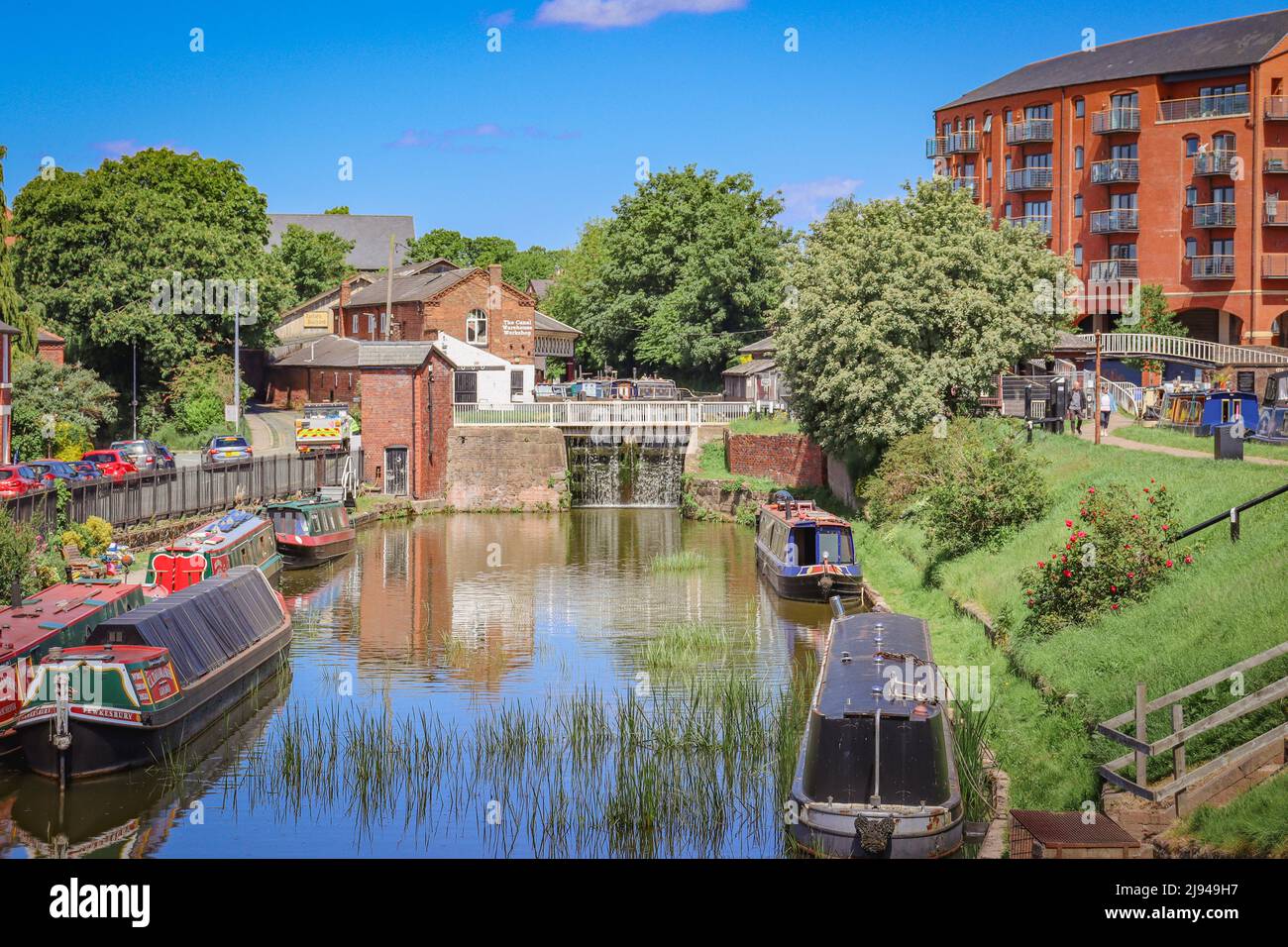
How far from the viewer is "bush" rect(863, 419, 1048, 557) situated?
28.0 metres

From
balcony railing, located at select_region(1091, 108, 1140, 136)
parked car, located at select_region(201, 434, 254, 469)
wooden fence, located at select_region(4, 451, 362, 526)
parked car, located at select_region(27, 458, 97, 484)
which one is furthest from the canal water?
balcony railing, located at select_region(1091, 108, 1140, 136)

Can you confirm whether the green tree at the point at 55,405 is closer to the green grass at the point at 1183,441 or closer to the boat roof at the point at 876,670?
the green grass at the point at 1183,441

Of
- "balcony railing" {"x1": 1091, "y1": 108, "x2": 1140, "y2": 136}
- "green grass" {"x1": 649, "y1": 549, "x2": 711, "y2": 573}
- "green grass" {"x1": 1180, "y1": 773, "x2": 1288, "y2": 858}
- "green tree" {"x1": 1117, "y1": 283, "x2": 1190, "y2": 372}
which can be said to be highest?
"balcony railing" {"x1": 1091, "y1": 108, "x2": 1140, "y2": 136}

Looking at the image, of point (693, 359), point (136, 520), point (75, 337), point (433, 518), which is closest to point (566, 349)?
point (693, 359)

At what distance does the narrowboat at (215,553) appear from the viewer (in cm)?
2927

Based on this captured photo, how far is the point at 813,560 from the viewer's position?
33.0 m

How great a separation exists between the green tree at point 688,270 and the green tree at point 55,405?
99.1ft

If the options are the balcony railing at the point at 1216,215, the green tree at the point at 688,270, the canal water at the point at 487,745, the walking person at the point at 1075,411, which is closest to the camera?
the canal water at the point at 487,745

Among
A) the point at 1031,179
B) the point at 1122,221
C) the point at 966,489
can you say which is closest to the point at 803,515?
the point at 966,489

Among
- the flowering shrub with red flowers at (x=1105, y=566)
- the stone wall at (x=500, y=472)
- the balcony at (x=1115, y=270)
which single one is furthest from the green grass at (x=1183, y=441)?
the balcony at (x=1115, y=270)

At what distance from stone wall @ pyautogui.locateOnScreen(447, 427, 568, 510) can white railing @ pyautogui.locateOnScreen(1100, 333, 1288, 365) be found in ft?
70.9

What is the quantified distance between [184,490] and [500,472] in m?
15.8

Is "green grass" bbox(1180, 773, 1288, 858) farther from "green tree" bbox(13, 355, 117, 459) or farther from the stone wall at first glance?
"green tree" bbox(13, 355, 117, 459)

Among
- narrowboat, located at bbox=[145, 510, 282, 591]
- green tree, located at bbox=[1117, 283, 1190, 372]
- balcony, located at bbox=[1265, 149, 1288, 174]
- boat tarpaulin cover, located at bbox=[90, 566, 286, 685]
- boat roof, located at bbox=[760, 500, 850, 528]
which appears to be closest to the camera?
boat tarpaulin cover, located at bbox=[90, 566, 286, 685]
